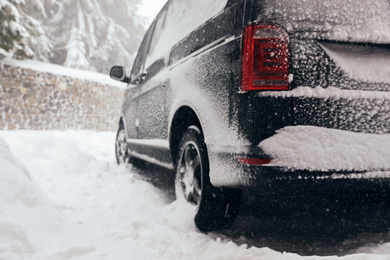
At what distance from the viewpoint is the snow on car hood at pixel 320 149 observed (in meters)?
1.82

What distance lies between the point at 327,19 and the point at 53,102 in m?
11.2

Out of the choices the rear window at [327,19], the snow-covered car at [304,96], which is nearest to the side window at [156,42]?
the snow-covered car at [304,96]

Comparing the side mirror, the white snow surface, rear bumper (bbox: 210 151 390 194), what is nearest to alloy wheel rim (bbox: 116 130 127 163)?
the side mirror

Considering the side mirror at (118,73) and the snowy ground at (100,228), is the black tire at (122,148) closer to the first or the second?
the side mirror at (118,73)

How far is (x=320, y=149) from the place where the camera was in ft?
5.97

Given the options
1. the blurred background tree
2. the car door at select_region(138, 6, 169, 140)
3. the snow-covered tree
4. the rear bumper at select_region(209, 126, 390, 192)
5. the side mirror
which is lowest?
the rear bumper at select_region(209, 126, 390, 192)

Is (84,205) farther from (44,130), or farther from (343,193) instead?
(44,130)

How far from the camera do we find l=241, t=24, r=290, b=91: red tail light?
187 centimetres

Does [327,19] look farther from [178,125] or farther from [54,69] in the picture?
[54,69]

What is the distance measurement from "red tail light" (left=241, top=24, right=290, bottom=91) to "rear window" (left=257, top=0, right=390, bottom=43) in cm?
8

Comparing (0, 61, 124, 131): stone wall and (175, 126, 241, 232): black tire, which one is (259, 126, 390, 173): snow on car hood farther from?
(0, 61, 124, 131): stone wall

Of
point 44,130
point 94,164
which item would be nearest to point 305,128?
point 94,164

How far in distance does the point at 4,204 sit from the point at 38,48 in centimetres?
1374

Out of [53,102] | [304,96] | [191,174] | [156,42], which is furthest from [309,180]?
[53,102]
